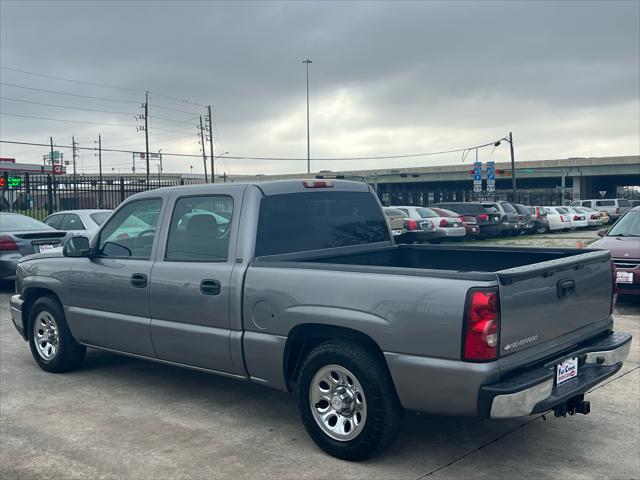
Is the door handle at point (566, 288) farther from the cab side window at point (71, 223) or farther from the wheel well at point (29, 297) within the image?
the cab side window at point (71, 223)

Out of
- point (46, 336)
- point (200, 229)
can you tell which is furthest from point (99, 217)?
point (200, 229)

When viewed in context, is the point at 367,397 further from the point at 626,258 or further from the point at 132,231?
the point at 626,258

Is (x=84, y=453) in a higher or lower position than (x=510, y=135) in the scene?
lower

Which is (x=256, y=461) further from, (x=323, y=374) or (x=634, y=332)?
(x=634, y=332)

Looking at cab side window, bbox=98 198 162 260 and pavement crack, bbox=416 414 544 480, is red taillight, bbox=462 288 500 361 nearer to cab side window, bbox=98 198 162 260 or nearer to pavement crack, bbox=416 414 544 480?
pavement crack, bbox=416 414 544 480

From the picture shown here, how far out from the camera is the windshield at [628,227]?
35.3ft

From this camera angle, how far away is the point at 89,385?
245 inches

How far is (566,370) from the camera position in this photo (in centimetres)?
430

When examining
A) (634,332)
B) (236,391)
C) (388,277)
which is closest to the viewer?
(388,277)

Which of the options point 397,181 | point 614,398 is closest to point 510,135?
point 397,181

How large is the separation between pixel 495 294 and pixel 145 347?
3.08 meters

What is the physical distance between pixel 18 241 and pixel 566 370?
992cm

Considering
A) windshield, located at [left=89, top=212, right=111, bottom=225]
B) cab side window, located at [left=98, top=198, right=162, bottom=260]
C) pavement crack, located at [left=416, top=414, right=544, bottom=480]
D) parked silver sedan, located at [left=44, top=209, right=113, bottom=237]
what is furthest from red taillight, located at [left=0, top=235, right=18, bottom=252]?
pavement crack, located at [left=416, top=414, right=544, bottom=480]

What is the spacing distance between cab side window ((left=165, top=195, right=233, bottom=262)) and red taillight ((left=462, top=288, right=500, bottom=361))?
1992 millimetres
